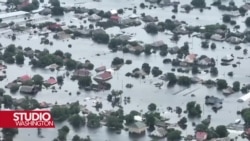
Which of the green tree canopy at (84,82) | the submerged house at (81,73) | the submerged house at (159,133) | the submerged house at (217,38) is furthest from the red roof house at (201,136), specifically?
the submerged house at (217,38)

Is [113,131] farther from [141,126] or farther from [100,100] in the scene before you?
[100,100]

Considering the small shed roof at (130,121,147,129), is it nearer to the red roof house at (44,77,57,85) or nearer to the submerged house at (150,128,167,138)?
the submerged house at (150,128,167,138)

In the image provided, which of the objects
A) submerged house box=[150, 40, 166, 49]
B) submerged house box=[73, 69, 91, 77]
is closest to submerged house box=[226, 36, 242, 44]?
submerged house box=[150, 40, 166, 49]

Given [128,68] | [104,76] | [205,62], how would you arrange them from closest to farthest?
[104,76], [128,68], [205,62]

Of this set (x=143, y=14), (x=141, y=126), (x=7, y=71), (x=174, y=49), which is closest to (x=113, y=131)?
(x=141, y=126)

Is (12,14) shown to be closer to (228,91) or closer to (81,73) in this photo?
(81,73)

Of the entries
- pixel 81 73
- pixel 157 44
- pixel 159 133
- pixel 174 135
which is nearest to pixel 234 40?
pixel 157 44

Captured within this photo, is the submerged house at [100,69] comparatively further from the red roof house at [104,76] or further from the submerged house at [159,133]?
the submerged house at [159,133]
